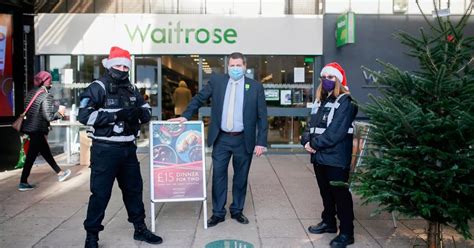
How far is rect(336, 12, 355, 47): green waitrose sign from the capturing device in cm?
1020

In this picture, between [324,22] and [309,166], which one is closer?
[309,166]

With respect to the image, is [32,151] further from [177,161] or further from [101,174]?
[101,174]

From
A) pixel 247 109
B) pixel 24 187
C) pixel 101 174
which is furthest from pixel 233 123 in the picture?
pixel 24 187

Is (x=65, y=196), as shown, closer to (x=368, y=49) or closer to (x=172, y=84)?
(x=172, y=84)

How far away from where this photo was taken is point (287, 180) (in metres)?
8.31

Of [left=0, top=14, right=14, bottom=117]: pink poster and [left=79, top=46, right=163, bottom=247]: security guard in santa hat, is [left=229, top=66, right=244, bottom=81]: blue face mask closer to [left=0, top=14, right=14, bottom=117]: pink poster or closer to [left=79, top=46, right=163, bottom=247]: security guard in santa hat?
[left=79, top=46, right=163, bottom=247]: security guard in santa hat

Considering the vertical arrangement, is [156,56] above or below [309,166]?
above

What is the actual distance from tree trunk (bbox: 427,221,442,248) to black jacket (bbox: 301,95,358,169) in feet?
3.24

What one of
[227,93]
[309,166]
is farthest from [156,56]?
[227,93]

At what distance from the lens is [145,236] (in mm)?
4824

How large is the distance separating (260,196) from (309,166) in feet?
10.3

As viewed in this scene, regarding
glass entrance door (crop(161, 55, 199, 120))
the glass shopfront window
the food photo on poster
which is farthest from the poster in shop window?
glass entrance door (crop(161, 55, 199, 120))

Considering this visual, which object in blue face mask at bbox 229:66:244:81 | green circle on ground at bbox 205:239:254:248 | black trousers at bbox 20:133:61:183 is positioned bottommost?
green circle on ground at bbox 205:239:254:248

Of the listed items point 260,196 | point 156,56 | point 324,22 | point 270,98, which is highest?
point 324,22
